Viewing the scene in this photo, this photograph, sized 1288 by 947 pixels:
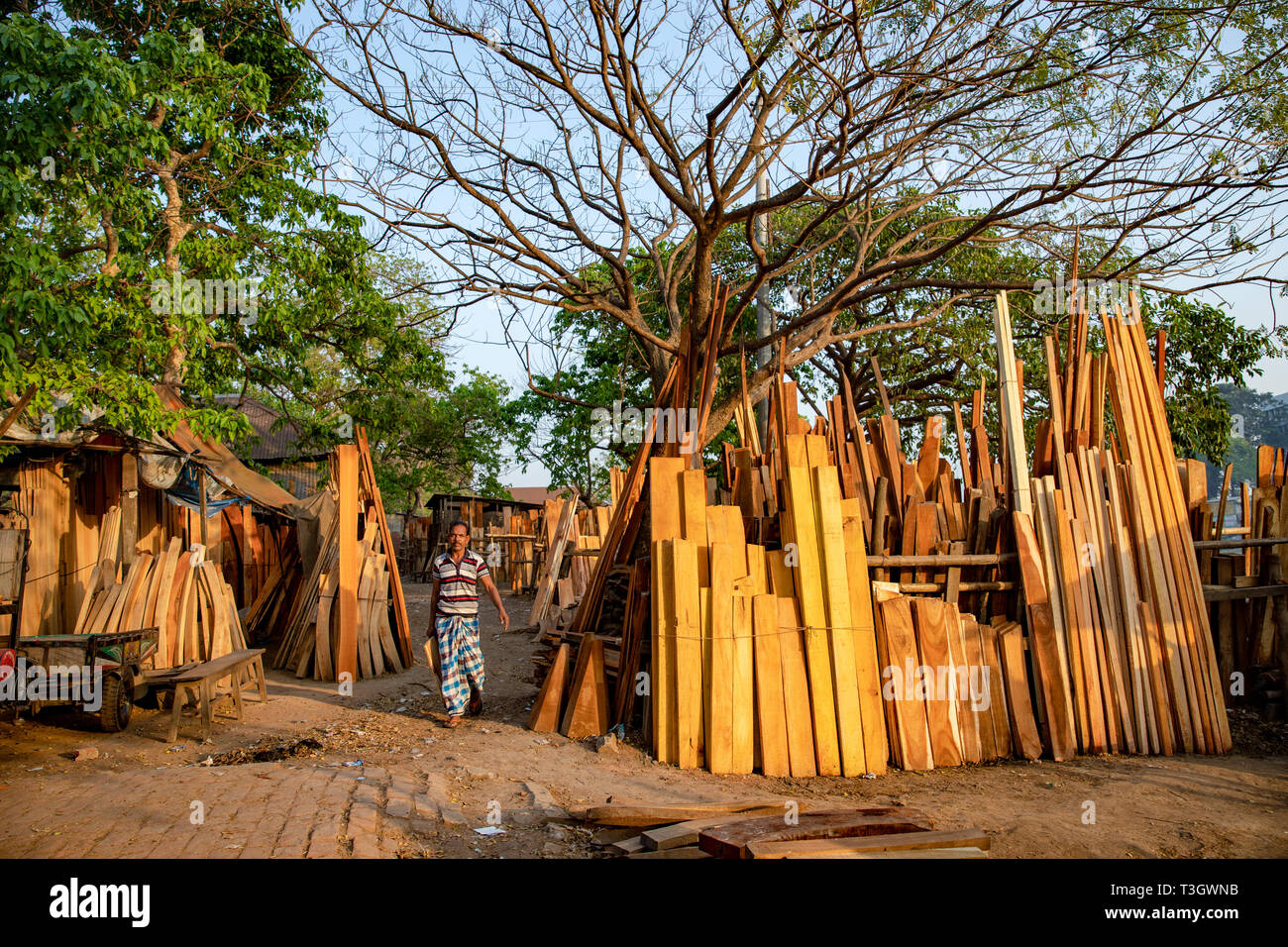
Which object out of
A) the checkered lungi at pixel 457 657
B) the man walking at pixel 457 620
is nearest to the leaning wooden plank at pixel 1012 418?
the man walking at pixel 457 620

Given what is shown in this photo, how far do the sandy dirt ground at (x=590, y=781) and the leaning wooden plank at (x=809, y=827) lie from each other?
49 cm

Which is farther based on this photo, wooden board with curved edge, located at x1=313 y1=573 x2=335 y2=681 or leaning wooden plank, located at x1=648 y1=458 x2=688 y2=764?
wooden board with curved edge, located at x1=313 y1=573 x2=335 y2=681

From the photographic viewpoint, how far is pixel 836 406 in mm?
7977

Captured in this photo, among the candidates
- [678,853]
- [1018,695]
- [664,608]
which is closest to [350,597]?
[664,608]

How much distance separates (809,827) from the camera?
406 cm

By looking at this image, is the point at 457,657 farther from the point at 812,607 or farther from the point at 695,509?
the point at 812,607

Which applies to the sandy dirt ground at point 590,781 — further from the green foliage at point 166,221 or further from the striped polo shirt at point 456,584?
the green foliage at point 166,221

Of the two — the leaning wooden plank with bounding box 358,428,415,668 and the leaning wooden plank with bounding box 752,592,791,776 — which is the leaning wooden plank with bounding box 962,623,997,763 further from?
the leaning wooden plank with bounding box 358,428,415,668

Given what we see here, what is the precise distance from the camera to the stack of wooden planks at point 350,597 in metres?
9.65

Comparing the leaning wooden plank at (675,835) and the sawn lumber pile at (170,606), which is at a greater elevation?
the sawn lumber pile at (170,606)

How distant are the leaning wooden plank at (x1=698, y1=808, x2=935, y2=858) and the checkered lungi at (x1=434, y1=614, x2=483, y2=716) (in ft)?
12.7

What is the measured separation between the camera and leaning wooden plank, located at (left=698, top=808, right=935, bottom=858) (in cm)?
391

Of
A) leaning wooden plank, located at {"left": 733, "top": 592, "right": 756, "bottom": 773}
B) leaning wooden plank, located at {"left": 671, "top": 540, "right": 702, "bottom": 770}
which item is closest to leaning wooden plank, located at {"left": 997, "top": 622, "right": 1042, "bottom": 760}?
leaning wooden plank, located at {"left": 733, "top": 592, "right": 756, "bottom": 773}
